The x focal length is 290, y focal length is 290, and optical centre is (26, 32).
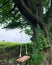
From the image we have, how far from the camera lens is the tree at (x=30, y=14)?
7849 millimetres

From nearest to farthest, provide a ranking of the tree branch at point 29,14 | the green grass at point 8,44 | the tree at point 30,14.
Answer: the tree branch at point 29,14 < the tree at point 30,14 < the green grass at point 8,44

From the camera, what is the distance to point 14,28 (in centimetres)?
1018

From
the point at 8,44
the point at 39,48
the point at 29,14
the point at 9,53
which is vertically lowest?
the point at 9,53

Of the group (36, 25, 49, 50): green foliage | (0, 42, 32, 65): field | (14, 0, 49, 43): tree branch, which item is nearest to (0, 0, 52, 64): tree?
(14, 0, 49, 43): tree branch

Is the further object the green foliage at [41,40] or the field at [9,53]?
the field at [9,53]

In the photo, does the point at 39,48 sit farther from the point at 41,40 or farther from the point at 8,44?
the point at 8,44

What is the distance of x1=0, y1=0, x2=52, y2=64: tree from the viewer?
7.85 m

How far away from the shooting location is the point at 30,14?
7.93 meters

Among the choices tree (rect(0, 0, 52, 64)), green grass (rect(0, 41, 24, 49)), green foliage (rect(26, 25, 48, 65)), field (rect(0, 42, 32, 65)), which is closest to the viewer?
green foliage (rect(26, 25, 48, 65))

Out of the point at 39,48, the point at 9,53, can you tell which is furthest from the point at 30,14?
the point at 9,53

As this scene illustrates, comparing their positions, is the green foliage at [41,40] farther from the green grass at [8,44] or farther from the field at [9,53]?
the green grass at [8,44]

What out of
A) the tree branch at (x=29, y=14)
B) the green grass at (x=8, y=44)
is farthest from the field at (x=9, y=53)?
the tree branch at (x=29, y=14)

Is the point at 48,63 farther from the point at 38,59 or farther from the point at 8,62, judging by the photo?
the point at 8,62

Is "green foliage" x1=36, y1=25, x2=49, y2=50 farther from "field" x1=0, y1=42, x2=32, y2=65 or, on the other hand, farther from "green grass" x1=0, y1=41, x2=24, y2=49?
"green grass" x1=0, y1=41, x2=24, y2=49
